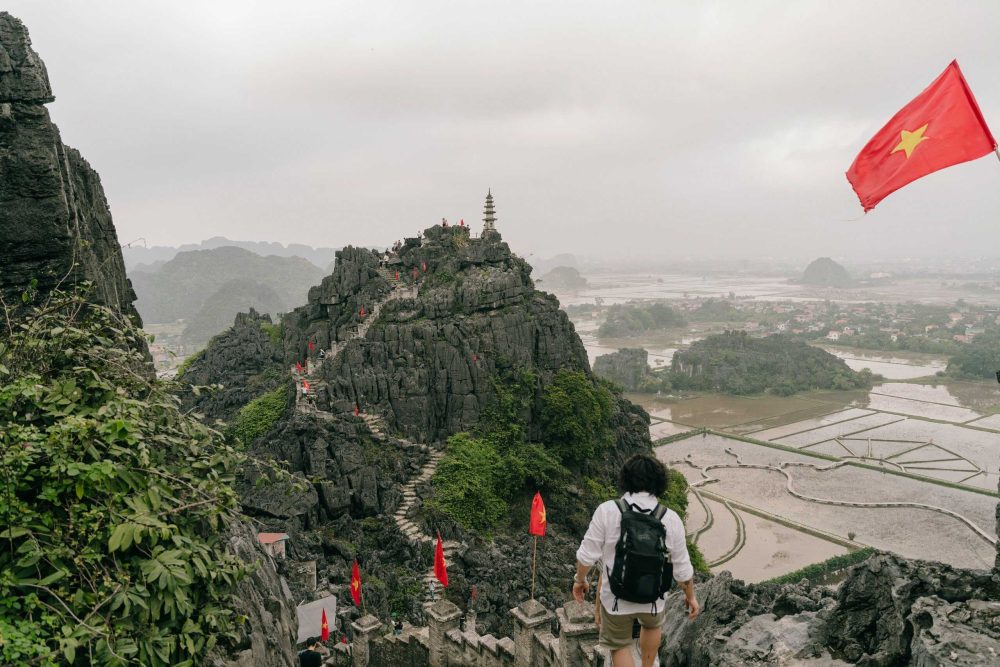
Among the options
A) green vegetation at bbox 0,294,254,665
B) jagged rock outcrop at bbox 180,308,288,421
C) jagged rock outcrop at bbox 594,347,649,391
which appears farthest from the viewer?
jagged rock outcrop at bbox 594,347,649,391

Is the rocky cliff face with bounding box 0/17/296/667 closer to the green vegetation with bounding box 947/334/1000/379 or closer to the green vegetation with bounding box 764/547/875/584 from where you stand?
the green vegetation with bounding box 764/547/875/584

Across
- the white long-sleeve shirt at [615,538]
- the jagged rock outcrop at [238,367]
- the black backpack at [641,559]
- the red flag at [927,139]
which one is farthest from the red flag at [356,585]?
the jagged rock outcrop at [238,367]

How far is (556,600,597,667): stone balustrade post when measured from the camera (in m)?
7.11

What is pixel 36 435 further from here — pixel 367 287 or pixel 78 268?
pixel 367 287

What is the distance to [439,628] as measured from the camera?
32.8 feet

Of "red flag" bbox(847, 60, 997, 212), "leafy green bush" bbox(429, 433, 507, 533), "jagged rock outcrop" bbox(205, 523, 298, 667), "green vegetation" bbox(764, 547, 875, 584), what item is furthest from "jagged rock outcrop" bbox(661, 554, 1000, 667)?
"green vegetation" bbox(764, 547, 875, 584)

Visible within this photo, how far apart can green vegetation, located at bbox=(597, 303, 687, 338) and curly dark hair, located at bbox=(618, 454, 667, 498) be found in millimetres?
114467

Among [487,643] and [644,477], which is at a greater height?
[644,477]

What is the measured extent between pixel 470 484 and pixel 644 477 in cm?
1939

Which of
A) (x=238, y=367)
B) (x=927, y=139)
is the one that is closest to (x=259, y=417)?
(x=238, y=367)

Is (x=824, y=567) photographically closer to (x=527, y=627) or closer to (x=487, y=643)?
(x=487, y=643)

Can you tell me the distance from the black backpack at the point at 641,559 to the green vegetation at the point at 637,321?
115 m

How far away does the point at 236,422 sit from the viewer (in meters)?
27.3

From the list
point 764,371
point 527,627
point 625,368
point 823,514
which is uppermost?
point 527,627
